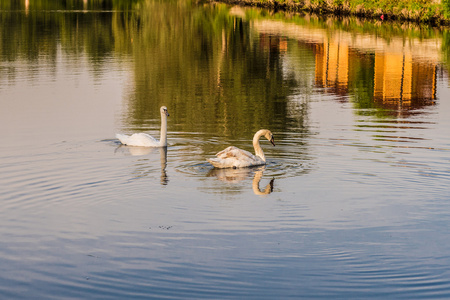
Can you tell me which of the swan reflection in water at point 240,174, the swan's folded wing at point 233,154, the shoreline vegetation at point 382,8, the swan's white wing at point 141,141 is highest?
the shoreline vegetation at point 382,8

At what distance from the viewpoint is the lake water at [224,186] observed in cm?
1134

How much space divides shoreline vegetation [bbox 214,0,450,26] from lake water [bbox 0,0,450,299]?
1320 inches

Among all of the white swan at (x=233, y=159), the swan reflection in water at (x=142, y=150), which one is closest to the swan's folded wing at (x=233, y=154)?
the white swan at (x=233, y=159)

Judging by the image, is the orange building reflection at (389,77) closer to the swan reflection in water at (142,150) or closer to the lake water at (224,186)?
the lake water at (224,186)

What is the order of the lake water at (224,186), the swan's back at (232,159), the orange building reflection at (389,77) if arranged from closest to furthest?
1. the lake water at (224,186)
2. the swan's back at (232,159)
3. the orange building reflection at (389,77)

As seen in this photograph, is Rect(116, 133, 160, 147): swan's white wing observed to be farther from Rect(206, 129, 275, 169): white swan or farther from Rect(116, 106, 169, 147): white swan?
Rect(206, 129, 275, 169): white swan

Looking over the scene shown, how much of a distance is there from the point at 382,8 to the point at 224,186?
71.5 meters

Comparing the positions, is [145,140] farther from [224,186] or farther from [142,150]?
[224,186]

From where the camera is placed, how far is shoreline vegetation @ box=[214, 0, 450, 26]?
75500 millimetres

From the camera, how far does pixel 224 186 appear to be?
17.0 metres

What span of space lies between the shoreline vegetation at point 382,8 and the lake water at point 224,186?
33530mm

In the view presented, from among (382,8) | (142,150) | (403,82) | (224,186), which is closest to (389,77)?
(403,82)

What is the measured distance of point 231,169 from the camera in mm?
18750

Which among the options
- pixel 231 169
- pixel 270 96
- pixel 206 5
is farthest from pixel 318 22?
pixel 231 169
